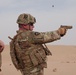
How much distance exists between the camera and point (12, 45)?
6.53 m

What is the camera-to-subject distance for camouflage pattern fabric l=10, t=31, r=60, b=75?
631cm

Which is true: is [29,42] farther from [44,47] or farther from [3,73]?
[3,73]

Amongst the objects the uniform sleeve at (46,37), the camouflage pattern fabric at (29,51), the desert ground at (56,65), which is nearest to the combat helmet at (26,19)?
the camouflage pattern fabric at (29,51)

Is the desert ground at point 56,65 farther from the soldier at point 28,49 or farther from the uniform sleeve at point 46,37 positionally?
the uniform sleeve at point 46,37

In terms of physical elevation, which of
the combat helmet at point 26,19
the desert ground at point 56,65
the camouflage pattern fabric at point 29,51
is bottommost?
the desert ground at point 56,65

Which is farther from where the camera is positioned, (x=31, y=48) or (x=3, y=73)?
(x=3, y=73)

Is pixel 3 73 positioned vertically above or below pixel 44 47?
below

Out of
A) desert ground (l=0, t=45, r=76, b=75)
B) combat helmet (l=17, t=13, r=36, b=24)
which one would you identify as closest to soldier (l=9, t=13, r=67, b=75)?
combat helmet (l=17, t=13, r=36, b=24)

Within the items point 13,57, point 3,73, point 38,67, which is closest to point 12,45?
point 13,57

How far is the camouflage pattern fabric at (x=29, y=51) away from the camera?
249 inches

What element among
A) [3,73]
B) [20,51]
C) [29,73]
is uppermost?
[20,51]

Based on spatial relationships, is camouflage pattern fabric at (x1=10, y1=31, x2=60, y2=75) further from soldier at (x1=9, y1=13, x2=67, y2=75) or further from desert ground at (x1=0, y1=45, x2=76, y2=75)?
desert ground at (x1=0, y1=45, x2=76, y2=75)

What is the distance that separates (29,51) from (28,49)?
0.04m

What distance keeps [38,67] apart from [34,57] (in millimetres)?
213
